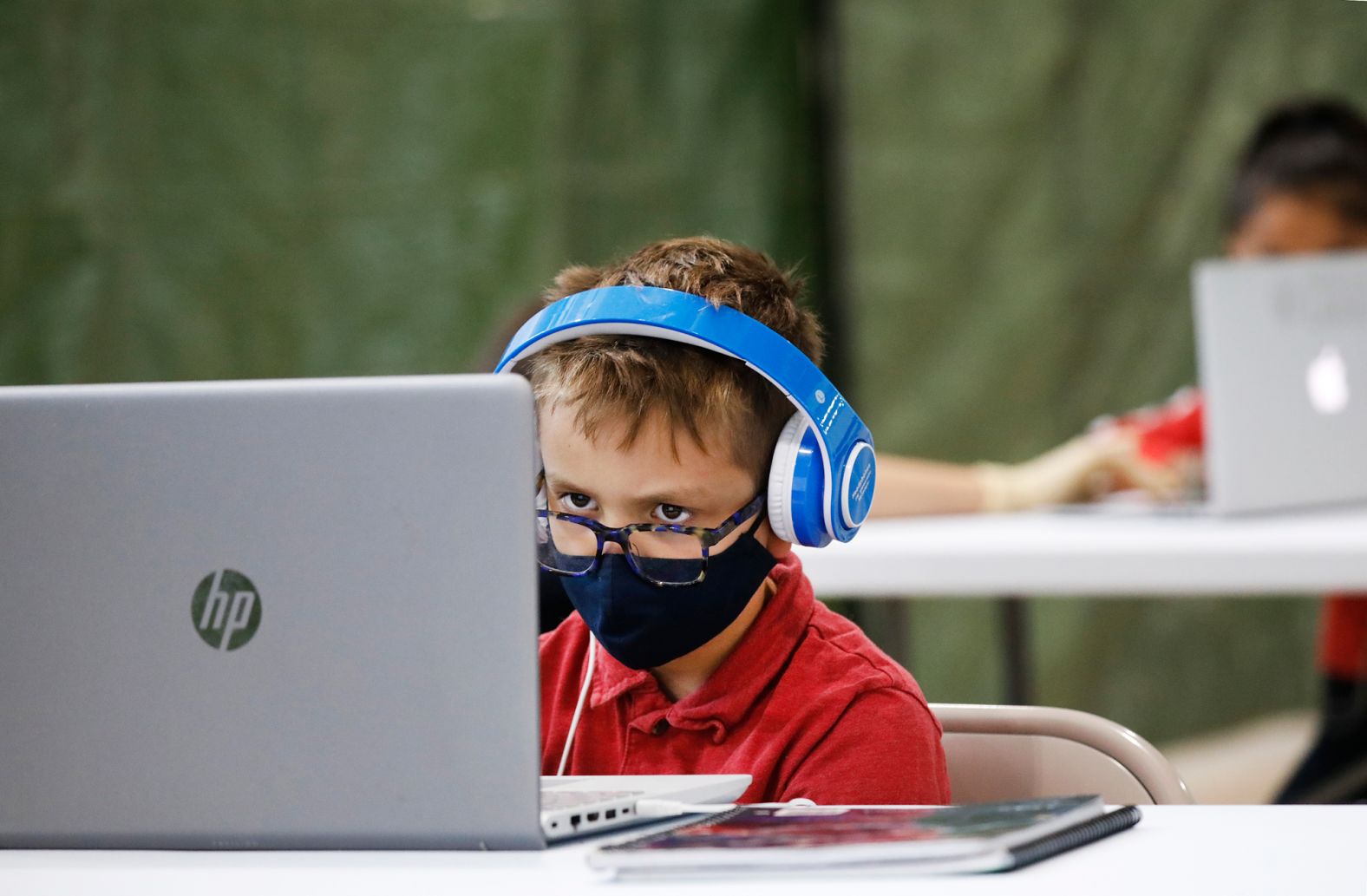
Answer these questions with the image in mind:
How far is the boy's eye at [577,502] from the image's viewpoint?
101 cm

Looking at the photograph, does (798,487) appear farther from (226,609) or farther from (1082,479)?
(1082,479)

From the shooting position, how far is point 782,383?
0.98 meters

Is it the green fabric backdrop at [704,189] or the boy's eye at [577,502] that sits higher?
the green fabric backdrop at [704,189]

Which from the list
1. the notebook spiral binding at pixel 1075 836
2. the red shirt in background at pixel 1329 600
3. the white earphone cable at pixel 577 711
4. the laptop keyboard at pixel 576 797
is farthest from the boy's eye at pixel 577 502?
the red shirt in background at pixel 1329 600

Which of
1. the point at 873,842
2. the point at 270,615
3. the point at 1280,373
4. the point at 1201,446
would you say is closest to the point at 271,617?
the point at 270,615

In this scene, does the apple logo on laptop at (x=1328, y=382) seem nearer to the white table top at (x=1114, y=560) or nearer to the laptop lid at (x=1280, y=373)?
the laptop lid at (x=1280, y=373)

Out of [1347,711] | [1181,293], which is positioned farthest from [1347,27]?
[1347,711]

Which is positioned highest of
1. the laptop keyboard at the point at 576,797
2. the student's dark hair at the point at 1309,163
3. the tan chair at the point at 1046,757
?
the student's dark hair at the point at 1309,163

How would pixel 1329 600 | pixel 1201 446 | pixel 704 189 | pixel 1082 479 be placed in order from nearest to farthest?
pixel 1082 479
pixel 1201 446
pixel 1329 600
pixel 704 189

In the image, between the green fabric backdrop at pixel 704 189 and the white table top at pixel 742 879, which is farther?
the green fabric backdrop at pixel 704 189

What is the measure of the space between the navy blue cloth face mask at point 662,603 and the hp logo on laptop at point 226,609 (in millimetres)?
287

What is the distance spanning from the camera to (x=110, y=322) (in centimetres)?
311

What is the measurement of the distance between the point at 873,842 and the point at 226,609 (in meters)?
0.33

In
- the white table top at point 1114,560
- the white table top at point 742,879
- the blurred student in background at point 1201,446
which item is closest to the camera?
the white table top at point 742,879
